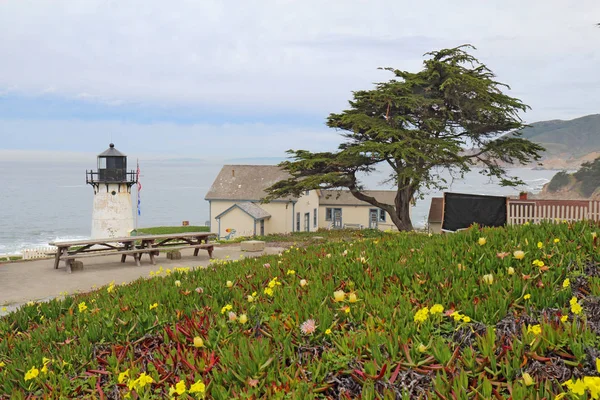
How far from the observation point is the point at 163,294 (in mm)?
5168

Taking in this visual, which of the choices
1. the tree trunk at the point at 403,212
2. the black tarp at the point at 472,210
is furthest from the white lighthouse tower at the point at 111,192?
the black tarp at the point at 472,210

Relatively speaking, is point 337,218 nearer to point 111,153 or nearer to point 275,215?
point 275,215

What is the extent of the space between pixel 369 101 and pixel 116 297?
2363cm

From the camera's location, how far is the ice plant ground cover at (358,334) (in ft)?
9.31

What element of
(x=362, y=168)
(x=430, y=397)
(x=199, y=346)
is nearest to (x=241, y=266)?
(x=199, y=346)

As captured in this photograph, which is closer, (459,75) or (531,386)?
(531,386)

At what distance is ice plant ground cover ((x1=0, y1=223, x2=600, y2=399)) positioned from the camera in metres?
2.84

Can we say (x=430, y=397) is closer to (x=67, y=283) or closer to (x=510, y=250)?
(x=510, y=250)

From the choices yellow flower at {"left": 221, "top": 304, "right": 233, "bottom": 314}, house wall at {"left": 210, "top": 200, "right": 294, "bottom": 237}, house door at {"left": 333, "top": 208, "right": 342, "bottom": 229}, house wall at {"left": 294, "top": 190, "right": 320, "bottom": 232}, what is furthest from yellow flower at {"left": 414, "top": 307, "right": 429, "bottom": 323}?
house door at {"left": 333, "top": 208, "right": 342, "bottom": 229}

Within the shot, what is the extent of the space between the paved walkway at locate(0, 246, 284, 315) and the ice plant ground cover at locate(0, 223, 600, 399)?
605cm

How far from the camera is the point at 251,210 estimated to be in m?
38.9

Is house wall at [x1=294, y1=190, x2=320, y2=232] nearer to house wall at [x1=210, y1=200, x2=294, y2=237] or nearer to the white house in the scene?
the white house

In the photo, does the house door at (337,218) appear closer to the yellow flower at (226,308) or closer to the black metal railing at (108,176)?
the black metal railing at (108,176)

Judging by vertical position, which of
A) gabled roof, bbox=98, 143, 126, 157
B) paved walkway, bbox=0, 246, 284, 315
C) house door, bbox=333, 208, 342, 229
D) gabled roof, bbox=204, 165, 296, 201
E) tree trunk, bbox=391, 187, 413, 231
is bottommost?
house door, bbox=333, 208, 342, 229
